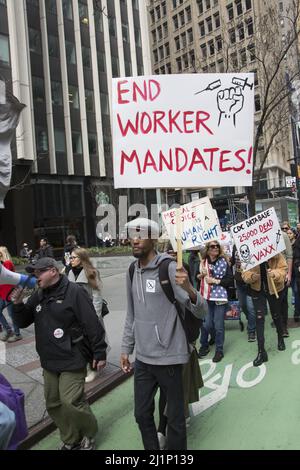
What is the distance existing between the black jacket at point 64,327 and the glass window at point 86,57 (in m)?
36.0

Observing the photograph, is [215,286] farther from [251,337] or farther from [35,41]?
[35,41]

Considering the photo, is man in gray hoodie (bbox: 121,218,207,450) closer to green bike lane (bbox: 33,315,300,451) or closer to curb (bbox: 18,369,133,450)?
green bike lane (bbox: 33,315,300,451)

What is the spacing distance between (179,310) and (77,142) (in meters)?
34.1

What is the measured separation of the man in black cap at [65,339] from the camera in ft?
12.4

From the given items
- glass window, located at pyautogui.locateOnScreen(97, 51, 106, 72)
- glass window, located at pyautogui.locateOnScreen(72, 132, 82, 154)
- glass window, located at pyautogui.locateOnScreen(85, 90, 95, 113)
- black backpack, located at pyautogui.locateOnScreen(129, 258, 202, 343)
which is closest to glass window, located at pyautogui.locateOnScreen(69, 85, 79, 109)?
glass window, located at pyautogui.locateOnScreen(85, 90, 95, 113)

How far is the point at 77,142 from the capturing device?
36.1 m

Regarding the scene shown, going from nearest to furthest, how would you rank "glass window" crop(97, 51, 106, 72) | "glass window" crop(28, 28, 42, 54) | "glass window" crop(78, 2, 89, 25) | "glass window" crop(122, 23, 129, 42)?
"glass window" crop(28, 28, 42, 54) → "glass window" crop(78, 2, 89, 25) → "glass window" crop(97, 51, 106, 72) → "glass window" crop(122, 23, 129, 42)

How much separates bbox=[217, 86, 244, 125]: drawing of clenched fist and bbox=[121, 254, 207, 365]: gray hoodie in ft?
4.65

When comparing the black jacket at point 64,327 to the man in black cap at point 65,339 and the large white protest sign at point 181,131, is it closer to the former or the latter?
the man in black cap at point 65,339

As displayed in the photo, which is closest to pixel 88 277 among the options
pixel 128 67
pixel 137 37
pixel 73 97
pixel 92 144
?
pixel 73 97

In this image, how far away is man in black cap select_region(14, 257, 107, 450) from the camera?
377 cm

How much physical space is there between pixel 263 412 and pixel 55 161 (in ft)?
103

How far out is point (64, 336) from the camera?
377 centimetres
